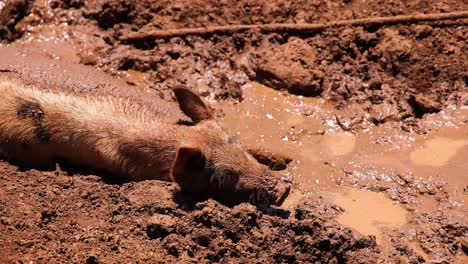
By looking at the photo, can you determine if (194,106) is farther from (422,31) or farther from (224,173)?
(422,31)

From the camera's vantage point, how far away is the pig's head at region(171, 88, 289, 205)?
618 centimetres

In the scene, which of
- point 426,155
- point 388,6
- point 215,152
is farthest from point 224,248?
point 388,6

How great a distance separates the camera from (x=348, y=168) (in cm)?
748

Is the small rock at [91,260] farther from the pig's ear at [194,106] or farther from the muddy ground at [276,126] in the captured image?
the pig's ear at [194,106]

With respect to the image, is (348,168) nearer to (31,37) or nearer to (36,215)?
(36,215)

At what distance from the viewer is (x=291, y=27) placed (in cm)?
886

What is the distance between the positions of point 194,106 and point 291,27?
8.97 ft

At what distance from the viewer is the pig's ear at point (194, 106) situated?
659 centimetres

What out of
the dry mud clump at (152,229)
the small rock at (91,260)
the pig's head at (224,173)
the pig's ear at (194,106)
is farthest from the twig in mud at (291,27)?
the small rock at (91,260)

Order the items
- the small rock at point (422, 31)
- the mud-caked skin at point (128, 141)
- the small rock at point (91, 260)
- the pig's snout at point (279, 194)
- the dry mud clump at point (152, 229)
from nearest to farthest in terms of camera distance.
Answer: the small rock at point (91, 260) → the dry mud clump at point (152, 229) → the mud-caked skin at point (128, 141) → the pig's snout at point (279, 194) → the small rock at point (422, 31)

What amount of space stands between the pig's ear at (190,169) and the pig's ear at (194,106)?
0.60 meters

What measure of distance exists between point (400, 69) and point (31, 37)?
4.79 m

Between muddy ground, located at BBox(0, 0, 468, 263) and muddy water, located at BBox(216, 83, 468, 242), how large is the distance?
19 millimetres

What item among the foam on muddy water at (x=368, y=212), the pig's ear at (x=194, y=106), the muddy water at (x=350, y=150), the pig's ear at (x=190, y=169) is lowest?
the foam on muddy water at (x=368, y=212)
